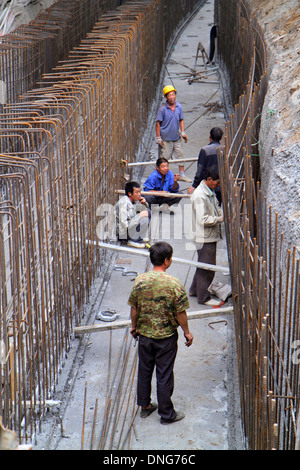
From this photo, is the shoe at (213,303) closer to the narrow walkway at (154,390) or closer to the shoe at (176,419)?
the narrow walkway at (154,390)

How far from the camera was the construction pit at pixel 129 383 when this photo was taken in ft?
Result: 17.3

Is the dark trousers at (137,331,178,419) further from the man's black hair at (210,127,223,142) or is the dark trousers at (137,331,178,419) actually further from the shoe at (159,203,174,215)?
the shoe at (159,203,174,215)

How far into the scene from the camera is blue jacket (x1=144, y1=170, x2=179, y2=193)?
9.67 metres

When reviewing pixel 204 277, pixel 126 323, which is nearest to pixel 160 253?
pixel 126 323

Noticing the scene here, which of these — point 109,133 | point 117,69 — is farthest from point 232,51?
point 109,133

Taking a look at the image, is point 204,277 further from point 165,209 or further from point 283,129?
point 165,209

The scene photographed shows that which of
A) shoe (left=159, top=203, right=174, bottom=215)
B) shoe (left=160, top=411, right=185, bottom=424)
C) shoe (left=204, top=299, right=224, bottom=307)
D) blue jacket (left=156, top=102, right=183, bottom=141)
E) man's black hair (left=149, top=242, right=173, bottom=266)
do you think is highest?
blue jacket (left=156, top=102, right=183, bottom=141)

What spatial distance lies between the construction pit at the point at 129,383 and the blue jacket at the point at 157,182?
32.7 inches

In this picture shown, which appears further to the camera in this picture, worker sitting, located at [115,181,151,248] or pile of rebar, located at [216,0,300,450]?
worker sitting, located at [115,181,151,248]

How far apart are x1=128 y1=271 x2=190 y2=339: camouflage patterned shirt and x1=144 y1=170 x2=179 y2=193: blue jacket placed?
4531 mm

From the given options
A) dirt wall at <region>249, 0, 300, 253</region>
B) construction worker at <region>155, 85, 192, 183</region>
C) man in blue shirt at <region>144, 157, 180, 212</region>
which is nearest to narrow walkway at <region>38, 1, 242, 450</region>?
man in blue shirt at <region>144, 157, 180, 212</region>

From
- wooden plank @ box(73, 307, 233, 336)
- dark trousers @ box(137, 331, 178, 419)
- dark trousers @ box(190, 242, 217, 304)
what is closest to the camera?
dark trousers @ box(137, 331, 178, 419)

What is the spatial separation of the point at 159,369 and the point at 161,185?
4698 mm

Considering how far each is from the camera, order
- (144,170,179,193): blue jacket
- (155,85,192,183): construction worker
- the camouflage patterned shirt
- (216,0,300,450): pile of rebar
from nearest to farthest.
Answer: (216,0,300,450): pile of rebar
the camouflage patterned shirt
(144,170,179,193): blue jacket
(155,85,192,183): construction worker
